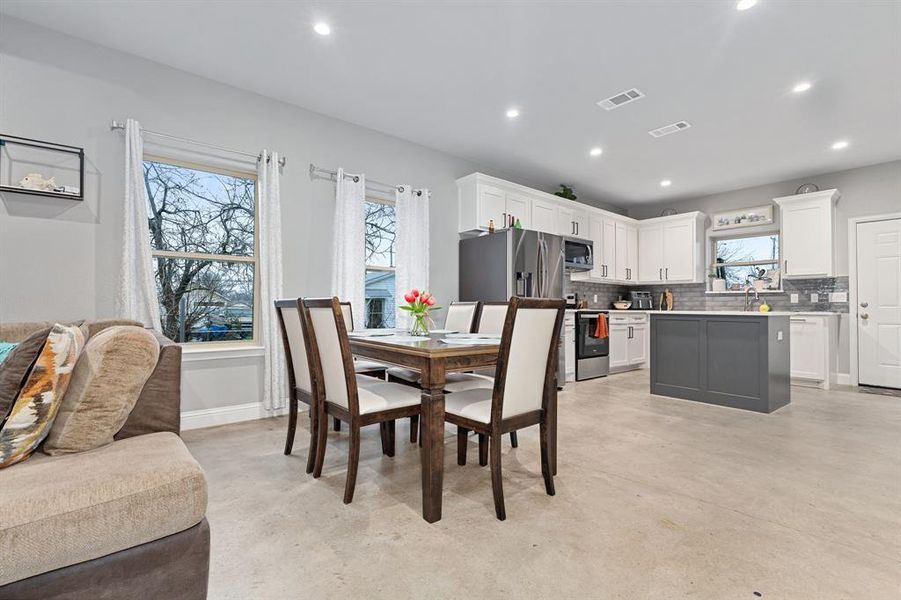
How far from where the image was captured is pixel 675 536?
1.72 meters

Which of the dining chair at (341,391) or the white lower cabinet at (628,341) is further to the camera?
the white lower cabinet at (628,341)

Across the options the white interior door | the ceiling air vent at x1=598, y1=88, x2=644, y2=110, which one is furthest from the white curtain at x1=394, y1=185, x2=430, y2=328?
the white interior door

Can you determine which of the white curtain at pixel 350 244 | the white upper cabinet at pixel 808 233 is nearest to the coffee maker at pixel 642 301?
the white upper cabinet at pixel 808 233

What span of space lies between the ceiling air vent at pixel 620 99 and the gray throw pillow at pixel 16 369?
3.89m

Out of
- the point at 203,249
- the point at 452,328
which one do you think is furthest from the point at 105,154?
the point at 452,328

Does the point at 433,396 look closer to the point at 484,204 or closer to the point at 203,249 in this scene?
the point at 203,249

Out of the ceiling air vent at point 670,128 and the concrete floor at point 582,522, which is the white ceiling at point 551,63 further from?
the concrete floor at point 582,522

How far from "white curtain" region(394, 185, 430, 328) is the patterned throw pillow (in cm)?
305

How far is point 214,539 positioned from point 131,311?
1.94m

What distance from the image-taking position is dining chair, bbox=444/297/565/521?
6.01 feet

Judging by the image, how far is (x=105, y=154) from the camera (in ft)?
9.44

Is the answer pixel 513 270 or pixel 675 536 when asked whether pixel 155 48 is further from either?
pixel 675 536

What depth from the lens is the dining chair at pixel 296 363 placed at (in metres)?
2.32

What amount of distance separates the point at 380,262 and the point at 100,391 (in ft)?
10.6
